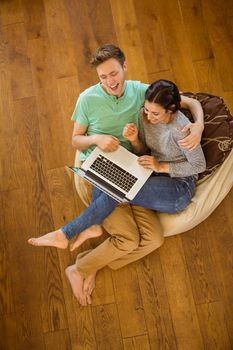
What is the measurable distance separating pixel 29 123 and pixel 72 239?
27.8 inches

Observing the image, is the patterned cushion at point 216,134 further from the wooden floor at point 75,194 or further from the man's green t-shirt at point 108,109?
the wooden floor at point 75,194

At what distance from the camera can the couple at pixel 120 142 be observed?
72.9 inches

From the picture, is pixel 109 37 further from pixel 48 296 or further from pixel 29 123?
pixel 48 296

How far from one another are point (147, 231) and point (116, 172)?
0.34 meters

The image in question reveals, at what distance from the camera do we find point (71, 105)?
247 centimetres

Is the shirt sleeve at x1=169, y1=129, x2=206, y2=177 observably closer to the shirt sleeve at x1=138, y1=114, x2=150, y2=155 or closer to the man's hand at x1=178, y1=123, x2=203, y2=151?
the man's hand at x1=178, y1=123, x2=203, y2=151

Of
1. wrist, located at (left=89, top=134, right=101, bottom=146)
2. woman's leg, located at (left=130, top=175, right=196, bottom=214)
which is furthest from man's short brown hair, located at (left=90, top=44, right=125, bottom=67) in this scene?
woman's leg, located at (left=130, top=175, right=196, bottom=214)

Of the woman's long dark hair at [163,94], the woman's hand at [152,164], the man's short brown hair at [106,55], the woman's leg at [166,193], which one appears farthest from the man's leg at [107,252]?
the man's short brown hair at [106,55]

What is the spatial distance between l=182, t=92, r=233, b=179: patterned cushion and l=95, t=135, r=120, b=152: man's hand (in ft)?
1.24

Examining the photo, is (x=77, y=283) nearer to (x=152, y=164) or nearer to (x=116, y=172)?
(x=116, y=172)

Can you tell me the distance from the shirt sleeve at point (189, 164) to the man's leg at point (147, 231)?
25 cm

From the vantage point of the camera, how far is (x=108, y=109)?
200 centimetres

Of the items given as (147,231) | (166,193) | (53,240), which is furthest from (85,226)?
(166,193)

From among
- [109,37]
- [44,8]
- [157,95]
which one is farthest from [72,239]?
[44,8]
